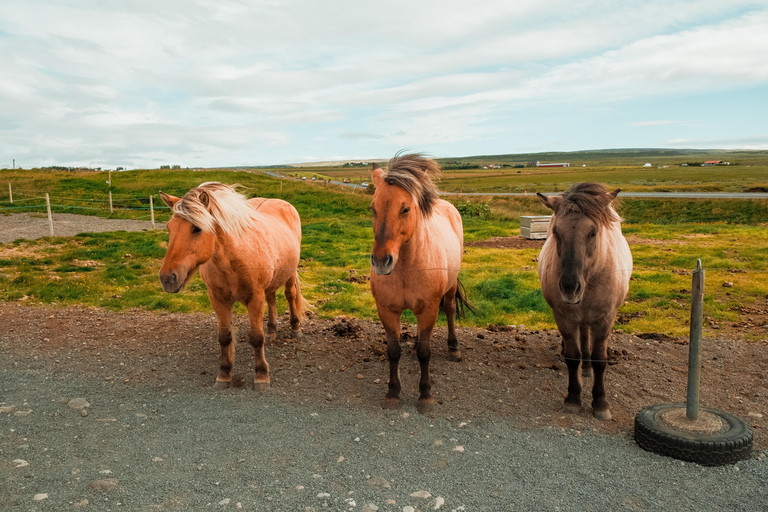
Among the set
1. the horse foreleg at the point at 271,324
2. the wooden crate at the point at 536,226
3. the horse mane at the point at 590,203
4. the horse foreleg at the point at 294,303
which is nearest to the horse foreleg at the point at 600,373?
the horse mane at the point at 590,203

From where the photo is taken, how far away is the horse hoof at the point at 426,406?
4.93m

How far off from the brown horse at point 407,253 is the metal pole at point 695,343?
7.40ft

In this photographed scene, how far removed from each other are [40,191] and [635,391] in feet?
126

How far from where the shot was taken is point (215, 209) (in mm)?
5043

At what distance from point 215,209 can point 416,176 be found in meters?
2.22

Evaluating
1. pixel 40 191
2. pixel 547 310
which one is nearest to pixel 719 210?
pixel 547 310

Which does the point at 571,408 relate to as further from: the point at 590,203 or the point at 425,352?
the point at 590,203

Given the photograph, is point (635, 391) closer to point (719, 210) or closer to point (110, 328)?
point (110, 328)

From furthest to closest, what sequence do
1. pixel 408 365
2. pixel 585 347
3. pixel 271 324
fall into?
pixel 271 324, pixel 408 365, pixel 585 347

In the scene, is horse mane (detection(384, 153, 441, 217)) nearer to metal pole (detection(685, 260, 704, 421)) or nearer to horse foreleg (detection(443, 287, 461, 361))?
horse foreleg (detection(443, 287, 461, 361))

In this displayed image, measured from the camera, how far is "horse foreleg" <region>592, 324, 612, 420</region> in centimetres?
474

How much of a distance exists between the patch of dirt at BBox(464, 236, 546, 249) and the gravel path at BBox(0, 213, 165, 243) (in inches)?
539

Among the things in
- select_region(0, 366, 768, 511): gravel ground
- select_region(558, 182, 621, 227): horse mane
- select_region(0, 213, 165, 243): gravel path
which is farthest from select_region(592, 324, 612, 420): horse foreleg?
select_region(0, 213, 165, 243): gravel path

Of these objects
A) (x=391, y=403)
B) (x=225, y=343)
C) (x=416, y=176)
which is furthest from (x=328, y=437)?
(x=416, y=176)
